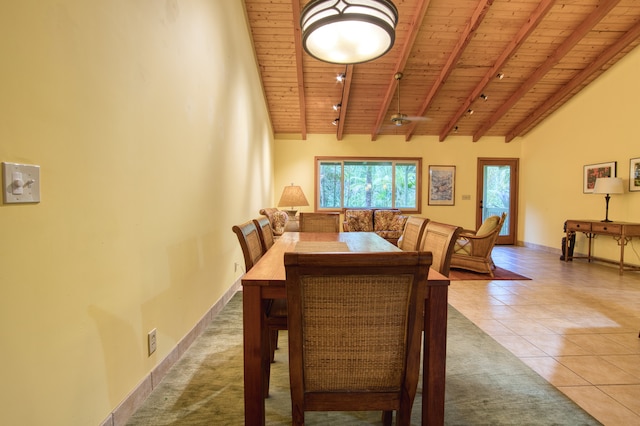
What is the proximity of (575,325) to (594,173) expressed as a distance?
394 cm

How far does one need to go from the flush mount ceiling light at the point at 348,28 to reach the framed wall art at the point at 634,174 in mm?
5147

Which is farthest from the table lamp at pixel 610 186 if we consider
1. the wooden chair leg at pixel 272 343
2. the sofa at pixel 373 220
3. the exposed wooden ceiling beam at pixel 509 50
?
the wooden chair leg at pixel 272 343

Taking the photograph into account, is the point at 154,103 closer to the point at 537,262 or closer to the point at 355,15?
the point at 355,15

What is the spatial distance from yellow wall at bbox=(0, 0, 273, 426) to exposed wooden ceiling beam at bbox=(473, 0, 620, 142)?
16.5 ft

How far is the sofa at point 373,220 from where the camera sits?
6.27m

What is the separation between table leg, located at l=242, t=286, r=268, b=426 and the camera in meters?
1.24

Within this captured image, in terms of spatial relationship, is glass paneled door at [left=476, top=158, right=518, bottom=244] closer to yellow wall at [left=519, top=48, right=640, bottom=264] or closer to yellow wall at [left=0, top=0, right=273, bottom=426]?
yellow wall at [left=519, top=48, right=640, bottom=264]

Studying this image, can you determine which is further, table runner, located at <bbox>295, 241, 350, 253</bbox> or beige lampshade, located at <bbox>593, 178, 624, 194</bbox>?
beige lampshade, located at <bbox>593, 178, 624, 194</bbox>

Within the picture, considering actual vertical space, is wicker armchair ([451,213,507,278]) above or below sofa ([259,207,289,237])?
below

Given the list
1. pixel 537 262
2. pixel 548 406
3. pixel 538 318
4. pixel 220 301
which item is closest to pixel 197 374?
pixel 220 301

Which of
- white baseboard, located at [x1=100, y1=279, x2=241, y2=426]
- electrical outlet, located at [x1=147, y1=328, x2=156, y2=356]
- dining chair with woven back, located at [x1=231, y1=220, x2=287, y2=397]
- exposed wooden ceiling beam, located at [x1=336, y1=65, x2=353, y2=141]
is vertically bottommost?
white baseboard, located at [x1=100, y1=279, x2=241, y2=426]

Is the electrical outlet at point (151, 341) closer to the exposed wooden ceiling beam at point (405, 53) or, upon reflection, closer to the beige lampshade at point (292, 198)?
the beige lampshade at point (292, 198)

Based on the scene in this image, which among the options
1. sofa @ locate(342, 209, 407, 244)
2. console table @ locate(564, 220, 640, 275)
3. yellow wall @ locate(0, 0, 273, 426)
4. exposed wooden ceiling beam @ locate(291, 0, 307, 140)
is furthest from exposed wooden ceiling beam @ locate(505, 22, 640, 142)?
yellow wall @ locate(0, 0, 273, 426)

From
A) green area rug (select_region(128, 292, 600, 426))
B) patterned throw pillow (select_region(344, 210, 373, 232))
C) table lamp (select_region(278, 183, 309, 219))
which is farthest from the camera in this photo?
patterned throw pillow (select_region(344, 210, 373, 232))
